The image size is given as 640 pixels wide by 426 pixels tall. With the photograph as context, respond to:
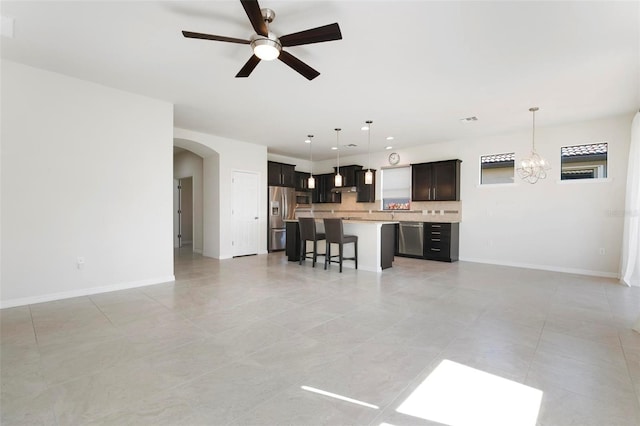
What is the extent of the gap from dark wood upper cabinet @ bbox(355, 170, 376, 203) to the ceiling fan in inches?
216

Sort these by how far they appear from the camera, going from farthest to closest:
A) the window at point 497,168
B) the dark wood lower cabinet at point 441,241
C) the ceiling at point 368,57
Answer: the dark wood lower cabinet at point 441,241, the window at point 497,168, the ceiling at point 368,57

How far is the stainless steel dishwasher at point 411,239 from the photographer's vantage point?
6738mm

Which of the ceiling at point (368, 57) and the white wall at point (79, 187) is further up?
the ceiling at point (368, 57)

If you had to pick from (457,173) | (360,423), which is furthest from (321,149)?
(360,423)

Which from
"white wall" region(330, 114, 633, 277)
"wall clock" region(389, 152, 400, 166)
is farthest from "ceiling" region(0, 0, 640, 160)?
"wall clock" region(389, 152, 400, 166)

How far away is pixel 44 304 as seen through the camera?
3.40 metres

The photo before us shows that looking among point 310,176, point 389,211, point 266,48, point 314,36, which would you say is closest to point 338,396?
point 314,36

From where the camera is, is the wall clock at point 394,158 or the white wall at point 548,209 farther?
the wall clock at point 394,158

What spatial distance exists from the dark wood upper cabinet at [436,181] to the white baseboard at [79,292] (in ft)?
18.0

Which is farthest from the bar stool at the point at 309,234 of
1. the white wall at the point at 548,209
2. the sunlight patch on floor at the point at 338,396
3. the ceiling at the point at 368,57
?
the sunlight patch on floor at the point at 338,396

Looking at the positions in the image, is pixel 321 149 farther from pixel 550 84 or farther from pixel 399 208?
pixel 550 84

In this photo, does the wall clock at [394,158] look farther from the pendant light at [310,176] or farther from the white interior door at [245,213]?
the white interior door at [245,213]

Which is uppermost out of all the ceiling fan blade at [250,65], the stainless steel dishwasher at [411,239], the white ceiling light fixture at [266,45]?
the white ceiling light fixture at [266,45]

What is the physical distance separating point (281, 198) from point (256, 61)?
5371 mm
